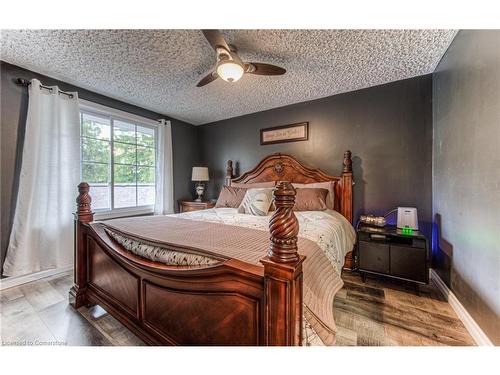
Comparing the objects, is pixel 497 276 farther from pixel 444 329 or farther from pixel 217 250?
pixel 217 250

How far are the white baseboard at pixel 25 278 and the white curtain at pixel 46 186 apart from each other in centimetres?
5

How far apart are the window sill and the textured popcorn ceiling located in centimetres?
167

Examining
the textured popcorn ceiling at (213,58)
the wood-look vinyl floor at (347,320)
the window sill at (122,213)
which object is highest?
the textured popcorn ceiling at (213,58)

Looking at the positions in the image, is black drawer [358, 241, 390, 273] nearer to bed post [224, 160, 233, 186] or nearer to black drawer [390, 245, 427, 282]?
black drawer [390, 245, 427, 282]

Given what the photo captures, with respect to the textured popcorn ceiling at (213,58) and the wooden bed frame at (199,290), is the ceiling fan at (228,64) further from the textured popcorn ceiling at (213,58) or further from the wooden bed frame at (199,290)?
the wooden bed frame at (199,290)

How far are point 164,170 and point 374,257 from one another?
10.8 feet

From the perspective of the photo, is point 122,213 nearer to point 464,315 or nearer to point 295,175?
point 295,175

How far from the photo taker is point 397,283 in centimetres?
219

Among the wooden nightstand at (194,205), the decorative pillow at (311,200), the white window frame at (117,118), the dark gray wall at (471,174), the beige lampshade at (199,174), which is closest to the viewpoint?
the dark gray wall at (471,174)

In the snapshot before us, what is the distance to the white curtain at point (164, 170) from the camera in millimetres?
3545

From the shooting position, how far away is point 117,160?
10.2ft

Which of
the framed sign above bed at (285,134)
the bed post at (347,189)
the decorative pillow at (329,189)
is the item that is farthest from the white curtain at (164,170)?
the bed post at (347,189)

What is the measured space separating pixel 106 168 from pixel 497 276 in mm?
4059
